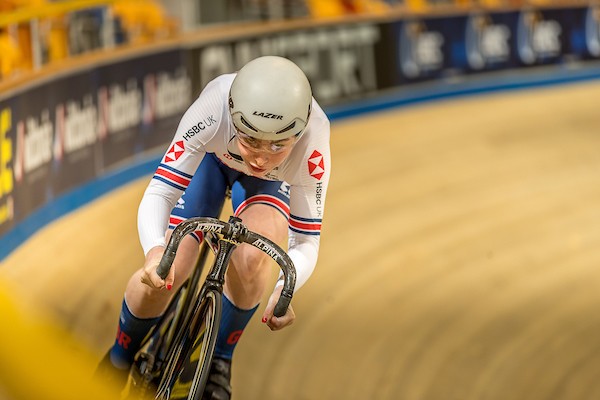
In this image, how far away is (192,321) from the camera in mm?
2559

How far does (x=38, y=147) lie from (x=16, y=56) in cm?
56

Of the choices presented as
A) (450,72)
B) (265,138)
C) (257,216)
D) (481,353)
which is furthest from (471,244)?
(450,72)

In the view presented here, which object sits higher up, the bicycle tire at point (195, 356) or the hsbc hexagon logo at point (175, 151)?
the hsbc hexagon logo at point (175, 151)

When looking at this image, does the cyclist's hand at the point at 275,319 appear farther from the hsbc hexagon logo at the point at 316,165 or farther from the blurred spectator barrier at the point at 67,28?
the blurred spectator barrier at the point at 67,28

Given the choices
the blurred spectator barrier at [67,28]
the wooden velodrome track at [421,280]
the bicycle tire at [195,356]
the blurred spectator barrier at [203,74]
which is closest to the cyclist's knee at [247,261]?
the bicycle tire at [195,356]

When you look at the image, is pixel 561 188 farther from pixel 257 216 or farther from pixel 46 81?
pixel 257 216

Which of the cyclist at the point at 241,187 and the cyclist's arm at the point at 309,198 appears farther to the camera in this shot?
the cyclist's arm at the point at 309,198

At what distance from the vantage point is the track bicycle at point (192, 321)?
229 centimetres

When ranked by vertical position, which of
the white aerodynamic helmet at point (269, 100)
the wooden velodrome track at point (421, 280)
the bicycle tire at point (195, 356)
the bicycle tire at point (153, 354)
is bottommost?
the wooden velodrome track at point (421, 280)

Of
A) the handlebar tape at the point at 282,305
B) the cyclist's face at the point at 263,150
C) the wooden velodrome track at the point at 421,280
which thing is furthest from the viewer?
the wooden velodrome track at the point at 421,280

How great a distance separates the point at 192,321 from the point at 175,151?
47cm

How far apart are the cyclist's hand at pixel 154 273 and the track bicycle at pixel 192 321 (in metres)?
0.02

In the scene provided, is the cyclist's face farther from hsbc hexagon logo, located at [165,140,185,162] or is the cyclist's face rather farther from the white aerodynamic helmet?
hsbc hexagon logo, located at [165,140,185,162]

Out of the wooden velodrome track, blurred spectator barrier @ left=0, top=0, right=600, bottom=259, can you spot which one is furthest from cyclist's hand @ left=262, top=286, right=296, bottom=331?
blurred spectator barrier @ left=0, top=0, right=600, bottom=259
